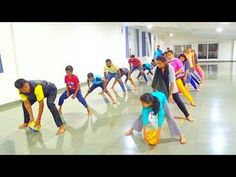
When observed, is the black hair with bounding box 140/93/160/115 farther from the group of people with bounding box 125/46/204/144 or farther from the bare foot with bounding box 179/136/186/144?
the bare foot with bounding box 179/136/186/144

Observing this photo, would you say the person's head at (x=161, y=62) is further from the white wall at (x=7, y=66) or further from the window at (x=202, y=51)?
the window at (x=202, y=51)

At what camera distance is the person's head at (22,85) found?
3381 mm

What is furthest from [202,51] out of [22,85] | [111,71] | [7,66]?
[22,85]

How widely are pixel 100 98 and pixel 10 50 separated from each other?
2.60m

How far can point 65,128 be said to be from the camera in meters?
4.11

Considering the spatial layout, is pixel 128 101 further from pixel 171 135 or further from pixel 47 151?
pixel 47 151

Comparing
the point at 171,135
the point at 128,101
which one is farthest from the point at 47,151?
the point at 128,101

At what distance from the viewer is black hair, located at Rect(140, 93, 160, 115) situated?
2939 mm

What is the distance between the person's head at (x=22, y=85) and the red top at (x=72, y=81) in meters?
1.18

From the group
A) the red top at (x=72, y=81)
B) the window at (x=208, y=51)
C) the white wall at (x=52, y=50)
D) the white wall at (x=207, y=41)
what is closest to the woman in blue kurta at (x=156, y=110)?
the red top at (x=72, y=81)

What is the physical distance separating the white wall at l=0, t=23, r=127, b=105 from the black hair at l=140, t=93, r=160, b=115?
4220 mm

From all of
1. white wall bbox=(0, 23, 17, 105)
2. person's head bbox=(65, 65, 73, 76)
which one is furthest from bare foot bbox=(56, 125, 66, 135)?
white wall bbox=(0, 23, 17, 105)

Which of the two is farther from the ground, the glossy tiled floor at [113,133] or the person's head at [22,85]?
the person's head at [22,85]

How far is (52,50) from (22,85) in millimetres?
4358
